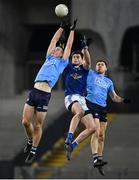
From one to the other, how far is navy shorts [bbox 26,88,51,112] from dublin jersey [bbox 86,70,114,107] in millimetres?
1306

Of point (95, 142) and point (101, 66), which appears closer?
point (101, 66)

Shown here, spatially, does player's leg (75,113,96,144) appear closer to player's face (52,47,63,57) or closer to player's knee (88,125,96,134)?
player's knee (88,125,96,134)

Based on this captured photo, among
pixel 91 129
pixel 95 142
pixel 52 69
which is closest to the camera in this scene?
pixel 52 69

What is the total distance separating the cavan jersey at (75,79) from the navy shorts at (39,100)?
→ 0.68 meters

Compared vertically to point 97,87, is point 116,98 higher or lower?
lower

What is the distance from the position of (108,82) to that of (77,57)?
1233 millimetres

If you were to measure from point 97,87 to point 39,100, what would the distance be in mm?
1741

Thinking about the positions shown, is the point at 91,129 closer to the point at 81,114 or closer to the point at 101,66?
the point at 81,114

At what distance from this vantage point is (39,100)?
81.5ft

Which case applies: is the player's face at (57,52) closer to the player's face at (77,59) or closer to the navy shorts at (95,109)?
the player's face at (77,59)

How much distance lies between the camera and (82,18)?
51.9 m

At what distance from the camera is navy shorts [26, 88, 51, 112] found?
24828 millimetres

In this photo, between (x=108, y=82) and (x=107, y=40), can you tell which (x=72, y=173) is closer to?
(x=107, y=40)

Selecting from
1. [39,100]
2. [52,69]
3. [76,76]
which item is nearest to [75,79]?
[76,76]
